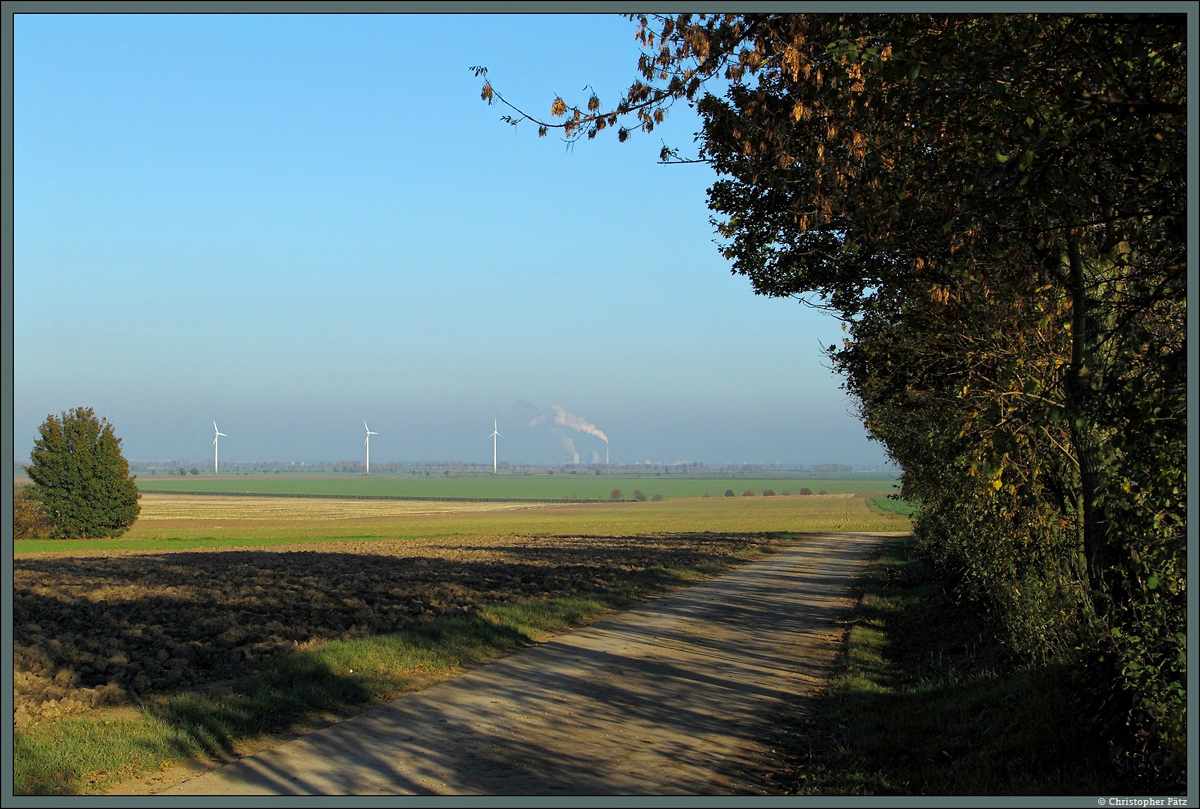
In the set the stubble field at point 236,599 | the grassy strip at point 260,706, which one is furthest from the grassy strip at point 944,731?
the stubble field at point 236,599

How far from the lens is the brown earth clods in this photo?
12.6m

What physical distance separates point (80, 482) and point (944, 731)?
268 feet

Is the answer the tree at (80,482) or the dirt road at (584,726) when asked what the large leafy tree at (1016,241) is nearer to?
the dirt road at (584,726)

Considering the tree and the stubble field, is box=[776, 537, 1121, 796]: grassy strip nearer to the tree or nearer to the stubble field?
the stubble field

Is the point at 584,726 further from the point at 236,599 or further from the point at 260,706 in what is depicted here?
the point at 236,599

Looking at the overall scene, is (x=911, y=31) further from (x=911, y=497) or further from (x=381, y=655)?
(x=911, y=497)

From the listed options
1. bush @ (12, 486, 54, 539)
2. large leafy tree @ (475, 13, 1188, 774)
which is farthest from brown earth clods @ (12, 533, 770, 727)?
bush @ (12, 486, 54, 539)

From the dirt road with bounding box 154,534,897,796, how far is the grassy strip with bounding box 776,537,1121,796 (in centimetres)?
52

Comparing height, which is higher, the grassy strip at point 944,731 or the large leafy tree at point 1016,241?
the large leafy tree at point 1016,241

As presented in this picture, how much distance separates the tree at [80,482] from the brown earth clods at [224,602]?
128 ft

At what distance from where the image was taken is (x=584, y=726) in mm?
9906

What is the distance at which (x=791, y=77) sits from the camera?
24.9 ft

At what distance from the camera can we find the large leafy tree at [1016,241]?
5328 millimetres

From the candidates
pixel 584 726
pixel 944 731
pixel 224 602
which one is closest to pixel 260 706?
pixel 584 726
